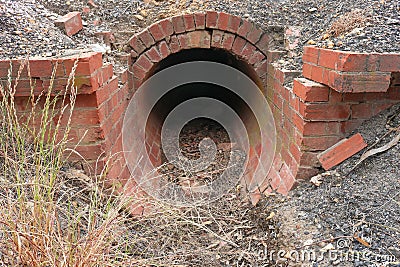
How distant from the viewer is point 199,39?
134 inches

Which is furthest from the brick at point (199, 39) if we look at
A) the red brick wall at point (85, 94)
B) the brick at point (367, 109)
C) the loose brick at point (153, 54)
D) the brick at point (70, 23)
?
the brick at point (367, 109)

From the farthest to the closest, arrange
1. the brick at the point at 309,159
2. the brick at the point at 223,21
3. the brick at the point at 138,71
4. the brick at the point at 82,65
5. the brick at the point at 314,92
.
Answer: the brick at the point at 138,71
the brick at the point at 223,21
the brick at the point at 309,159
the brick at the point at 314,92
the brick at the point at 82,65

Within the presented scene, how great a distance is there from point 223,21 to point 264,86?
0.77m

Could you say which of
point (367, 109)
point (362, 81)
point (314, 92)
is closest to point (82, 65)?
point (314, 92)

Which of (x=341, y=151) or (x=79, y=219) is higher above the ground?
(x=341, y=151)

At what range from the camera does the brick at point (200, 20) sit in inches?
130

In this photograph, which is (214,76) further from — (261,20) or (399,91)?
(399,91)

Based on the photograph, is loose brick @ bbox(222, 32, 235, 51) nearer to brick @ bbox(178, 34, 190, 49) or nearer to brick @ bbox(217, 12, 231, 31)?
brick @ bbox(217, 12, 231, 31)

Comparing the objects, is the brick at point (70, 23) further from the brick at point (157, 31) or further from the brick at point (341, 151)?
the brick at point (341, 151)

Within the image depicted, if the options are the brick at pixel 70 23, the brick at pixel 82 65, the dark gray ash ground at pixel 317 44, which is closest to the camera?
the dark gray ash ground at pixel 317 44

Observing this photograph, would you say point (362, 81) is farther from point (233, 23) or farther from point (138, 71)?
point (138, 71)

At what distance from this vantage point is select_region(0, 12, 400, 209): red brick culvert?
6.99ft

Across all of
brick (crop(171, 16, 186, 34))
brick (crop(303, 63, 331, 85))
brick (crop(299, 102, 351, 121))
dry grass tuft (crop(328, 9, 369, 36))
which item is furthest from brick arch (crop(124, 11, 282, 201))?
brick (crop(299, 102, 351, 121))

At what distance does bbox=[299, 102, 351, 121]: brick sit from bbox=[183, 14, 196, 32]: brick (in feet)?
4.88
